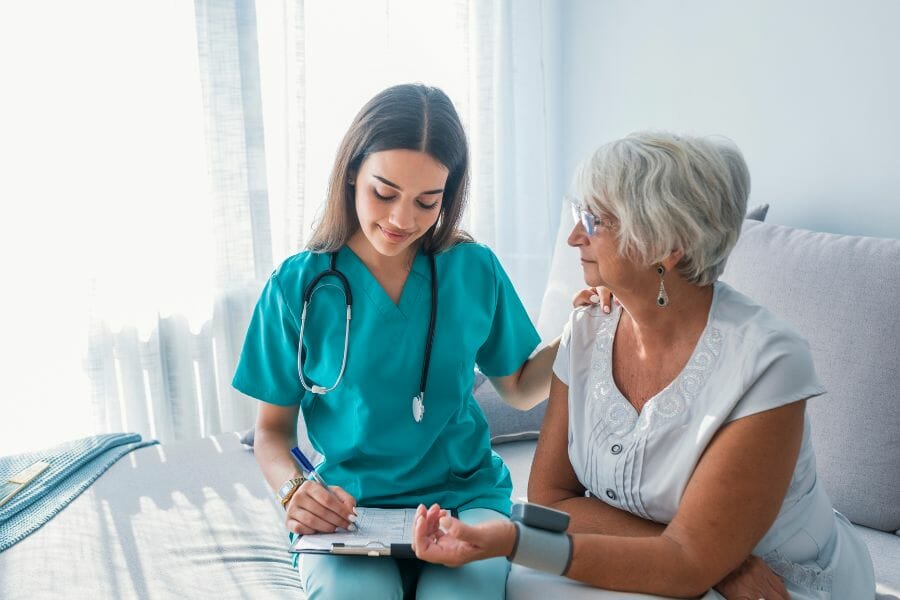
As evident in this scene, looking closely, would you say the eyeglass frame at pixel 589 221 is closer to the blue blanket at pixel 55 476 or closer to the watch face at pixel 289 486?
the watch face at pixel 289 486

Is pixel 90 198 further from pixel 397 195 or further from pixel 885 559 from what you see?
pixel 885 559

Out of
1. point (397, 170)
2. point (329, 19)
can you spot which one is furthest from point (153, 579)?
point (329, 19)

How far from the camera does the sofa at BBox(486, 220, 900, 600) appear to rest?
1.61 m

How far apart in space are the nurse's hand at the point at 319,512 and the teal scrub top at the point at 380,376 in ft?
0.54

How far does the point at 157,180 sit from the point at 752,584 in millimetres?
1807

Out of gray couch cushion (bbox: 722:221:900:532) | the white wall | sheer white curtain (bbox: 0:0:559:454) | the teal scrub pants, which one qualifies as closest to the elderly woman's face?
the teal scrub pants

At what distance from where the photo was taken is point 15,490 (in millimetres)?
1801

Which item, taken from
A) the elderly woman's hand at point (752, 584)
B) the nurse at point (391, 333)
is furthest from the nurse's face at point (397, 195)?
the elderly woman's hand at point (752, 584)

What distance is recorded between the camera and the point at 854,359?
64.4 inches

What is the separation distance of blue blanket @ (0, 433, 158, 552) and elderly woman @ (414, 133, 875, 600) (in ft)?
3.13

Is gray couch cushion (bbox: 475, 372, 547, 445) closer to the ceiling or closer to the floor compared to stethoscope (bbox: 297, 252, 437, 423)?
closer to the floor

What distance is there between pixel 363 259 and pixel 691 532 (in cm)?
68

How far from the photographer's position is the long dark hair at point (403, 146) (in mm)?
1364

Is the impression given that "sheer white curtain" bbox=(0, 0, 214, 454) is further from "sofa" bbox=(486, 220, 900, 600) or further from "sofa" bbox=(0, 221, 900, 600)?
"sofa" bbox=(486, 220, 900, 600)
